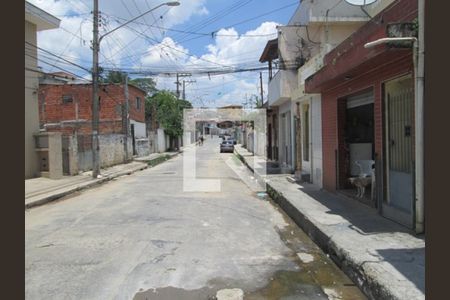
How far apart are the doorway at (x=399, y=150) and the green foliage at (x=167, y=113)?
4209 centimetres


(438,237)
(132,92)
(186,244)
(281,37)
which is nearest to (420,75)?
(438,237)

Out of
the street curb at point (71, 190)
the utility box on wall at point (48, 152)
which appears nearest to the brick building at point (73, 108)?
the street curb at point (71, 190)

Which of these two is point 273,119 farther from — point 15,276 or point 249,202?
point 15,276

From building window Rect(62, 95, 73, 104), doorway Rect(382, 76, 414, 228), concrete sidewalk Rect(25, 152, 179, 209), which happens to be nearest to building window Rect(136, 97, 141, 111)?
building window Rect(62, 95, 73, 104)

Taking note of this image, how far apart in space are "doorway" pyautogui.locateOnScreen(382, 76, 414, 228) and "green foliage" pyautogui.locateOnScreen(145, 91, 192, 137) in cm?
4209

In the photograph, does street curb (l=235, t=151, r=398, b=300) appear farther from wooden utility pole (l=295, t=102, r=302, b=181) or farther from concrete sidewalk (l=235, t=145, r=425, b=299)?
wooden utility pole (l=295, t=102, r=302, b=181)

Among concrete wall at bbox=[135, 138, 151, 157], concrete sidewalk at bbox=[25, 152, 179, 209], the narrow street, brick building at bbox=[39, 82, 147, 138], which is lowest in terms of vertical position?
the narrow street

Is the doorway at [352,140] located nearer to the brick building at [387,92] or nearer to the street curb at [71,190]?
the brick building at [387,92]

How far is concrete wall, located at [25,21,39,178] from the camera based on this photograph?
19078 mm

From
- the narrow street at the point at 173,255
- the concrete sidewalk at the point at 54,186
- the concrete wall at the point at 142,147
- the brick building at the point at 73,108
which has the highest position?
the brick building at the point at 73,108

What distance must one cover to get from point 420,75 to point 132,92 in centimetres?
3548

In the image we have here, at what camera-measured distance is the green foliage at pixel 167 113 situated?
49844 millimetres

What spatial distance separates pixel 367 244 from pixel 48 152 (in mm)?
16072

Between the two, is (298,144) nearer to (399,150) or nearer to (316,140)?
(316,140)
